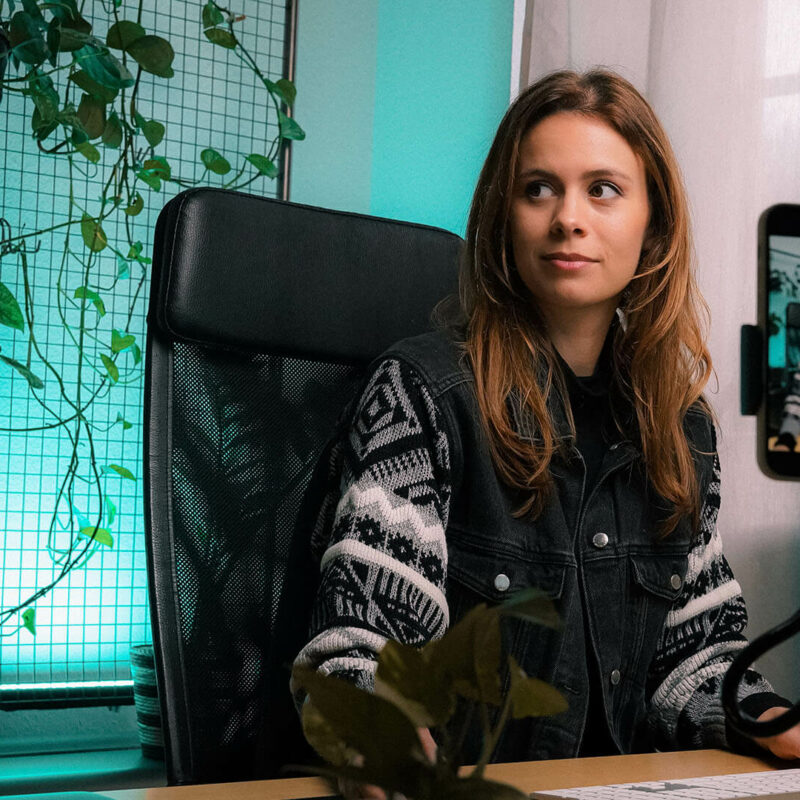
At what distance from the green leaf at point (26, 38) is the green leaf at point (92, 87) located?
3.3 inches

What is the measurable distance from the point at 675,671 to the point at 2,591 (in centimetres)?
113

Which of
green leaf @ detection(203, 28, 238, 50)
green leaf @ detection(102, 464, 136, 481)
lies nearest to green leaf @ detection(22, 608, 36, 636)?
green leaf @ detection(102, 464, 136, 481)

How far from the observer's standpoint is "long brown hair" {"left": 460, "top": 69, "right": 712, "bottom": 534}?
99 cm

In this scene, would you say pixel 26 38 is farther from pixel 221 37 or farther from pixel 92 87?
pixel 221 37

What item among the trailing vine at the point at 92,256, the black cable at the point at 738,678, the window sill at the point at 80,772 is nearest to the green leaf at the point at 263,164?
the trailing vine at the point at 92,256

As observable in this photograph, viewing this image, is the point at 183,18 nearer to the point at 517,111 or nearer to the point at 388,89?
the point at 388,89

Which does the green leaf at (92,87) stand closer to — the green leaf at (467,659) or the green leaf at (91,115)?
the green leaf at (91,115)

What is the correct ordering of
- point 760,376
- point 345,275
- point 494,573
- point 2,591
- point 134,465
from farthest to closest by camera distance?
point 134,465 → point 2,591 → point 760,376 → point 345,275 → point 494,573

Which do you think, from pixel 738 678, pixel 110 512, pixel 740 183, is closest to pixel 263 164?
pixel 110 512

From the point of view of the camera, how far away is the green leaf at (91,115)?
1561 mm

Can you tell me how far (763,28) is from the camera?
1387 mm

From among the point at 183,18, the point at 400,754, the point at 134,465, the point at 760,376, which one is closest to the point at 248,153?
the point at 183,18

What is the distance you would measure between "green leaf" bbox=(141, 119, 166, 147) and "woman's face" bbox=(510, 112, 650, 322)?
2.78ft

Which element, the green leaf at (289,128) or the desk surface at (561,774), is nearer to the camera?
the desk surface at (561,774)
